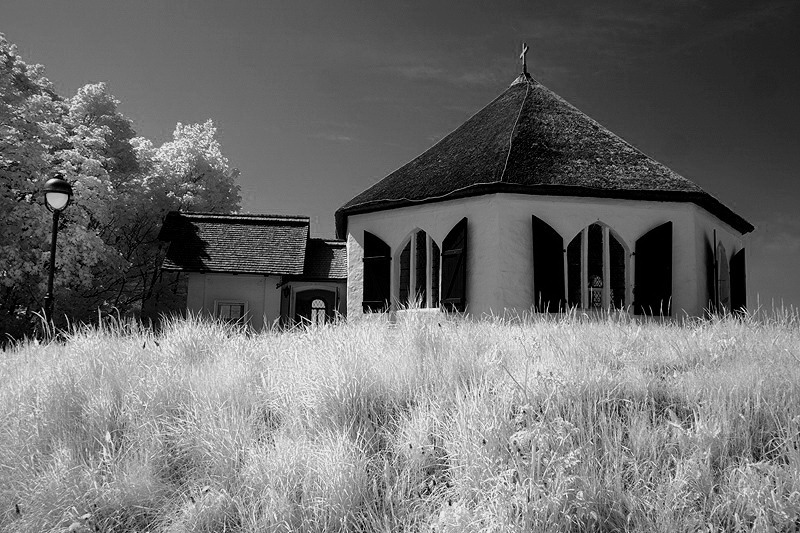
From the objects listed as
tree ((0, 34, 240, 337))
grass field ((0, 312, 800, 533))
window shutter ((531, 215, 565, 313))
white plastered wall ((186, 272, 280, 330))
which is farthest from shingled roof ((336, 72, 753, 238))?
tree ((0, 34, 240, 337))

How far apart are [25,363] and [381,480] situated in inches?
261

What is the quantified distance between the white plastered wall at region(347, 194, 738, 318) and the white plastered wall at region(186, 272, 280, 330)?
7967 mm

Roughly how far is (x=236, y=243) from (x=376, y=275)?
798cm

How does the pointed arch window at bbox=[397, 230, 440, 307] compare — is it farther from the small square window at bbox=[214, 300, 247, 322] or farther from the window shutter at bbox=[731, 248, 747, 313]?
the window shutter at bbox=[731, 248, 747, 313]

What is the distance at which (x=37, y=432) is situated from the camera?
6406mm

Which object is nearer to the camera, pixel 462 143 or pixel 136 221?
pixel 462 143

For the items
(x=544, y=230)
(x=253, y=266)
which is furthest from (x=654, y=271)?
(x=253, y=266)

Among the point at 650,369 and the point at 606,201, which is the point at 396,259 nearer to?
the point at 606,201

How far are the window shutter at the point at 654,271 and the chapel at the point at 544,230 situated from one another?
26 millimetres

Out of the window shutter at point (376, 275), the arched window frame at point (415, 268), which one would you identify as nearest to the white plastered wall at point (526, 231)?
the arched window frame at point (415, 268)

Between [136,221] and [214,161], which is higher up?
[214,161]

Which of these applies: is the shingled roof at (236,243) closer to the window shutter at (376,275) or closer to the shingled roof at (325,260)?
the shingled roof at (325,260)

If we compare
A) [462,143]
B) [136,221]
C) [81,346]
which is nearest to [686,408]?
[81,346]

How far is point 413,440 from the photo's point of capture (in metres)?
5.43
